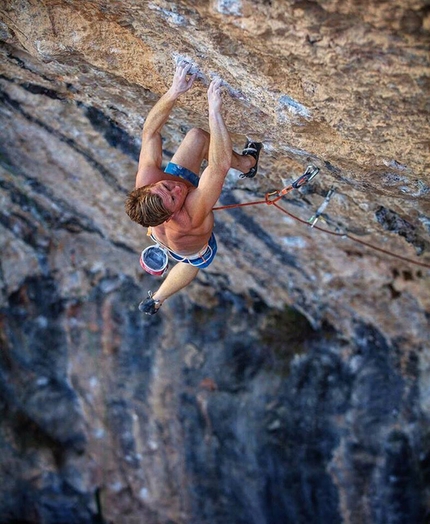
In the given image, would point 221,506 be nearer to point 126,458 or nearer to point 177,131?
point 126,458

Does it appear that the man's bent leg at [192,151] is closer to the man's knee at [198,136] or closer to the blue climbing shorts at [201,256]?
the man's knee at [198,136]

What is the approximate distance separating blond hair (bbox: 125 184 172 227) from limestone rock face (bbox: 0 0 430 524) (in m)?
0.64

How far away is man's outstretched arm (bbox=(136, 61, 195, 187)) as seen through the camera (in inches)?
112

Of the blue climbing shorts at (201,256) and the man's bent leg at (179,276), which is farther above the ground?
the blue climbing shorts at (201,256)

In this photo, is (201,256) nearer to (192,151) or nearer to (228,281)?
(192,151)

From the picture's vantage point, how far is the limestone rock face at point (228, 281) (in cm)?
257

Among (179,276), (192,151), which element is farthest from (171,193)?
(179,276)

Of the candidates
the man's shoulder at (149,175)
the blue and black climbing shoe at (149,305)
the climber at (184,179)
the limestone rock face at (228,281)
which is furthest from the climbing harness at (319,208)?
the blue and black climbing shoe at (149,305)

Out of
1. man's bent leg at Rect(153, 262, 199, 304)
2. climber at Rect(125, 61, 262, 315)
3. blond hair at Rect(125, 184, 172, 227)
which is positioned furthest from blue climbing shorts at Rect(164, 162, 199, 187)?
man's bent leg at Rect(153, 262, 199, 304)

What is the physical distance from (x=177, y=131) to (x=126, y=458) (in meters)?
3.89

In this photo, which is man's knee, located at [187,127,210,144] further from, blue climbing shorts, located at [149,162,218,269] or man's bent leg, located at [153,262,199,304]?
man's bent leg, located at [153,262,199,304]

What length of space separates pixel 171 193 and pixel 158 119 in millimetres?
382

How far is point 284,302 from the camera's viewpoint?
545cm

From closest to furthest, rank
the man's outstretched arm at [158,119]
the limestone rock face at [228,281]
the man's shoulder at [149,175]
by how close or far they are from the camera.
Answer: the limestone rock face at [228,281]
the man's outstretched arm at [158,119]
the man's shoulder at [149,175]
